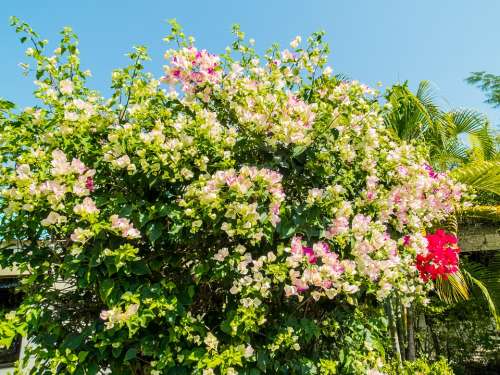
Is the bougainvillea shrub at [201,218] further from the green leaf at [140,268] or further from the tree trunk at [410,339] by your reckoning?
the tree trunk at [410,339]

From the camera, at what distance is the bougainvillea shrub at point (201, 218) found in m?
1.99

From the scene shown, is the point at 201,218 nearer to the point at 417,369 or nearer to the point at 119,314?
the point at 119,314

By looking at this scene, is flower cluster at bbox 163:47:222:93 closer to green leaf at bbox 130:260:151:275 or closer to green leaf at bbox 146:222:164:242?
green leaf at bbox 146:222:164:242

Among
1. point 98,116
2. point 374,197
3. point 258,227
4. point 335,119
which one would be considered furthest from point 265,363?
point 98,116

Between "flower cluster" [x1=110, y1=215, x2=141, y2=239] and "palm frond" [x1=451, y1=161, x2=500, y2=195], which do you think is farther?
A: "palm frond" [x1=451, y1=161, x2=500, y2=195]

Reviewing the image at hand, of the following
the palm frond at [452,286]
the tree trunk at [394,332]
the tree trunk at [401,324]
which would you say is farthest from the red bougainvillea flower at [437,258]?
the palm frond at [452,286]

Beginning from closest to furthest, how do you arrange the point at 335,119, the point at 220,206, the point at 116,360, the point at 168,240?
1. the point at 220,206
2. the point at 116,360
3. the point at 168,240
4. the point at 335,119

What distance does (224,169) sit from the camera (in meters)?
2.22

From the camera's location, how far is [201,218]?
79.5 inches

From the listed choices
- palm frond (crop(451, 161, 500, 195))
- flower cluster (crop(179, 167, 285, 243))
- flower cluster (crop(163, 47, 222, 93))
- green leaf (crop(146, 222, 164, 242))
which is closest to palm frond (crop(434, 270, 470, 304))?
palm frond (crop(451, 161, 500, 195))

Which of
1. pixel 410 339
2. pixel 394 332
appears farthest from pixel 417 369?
pixel 410 339

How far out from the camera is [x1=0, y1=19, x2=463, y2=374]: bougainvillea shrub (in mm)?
1987

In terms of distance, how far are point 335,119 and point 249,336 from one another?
1349 millimetres

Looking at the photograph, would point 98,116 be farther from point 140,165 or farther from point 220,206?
point 220,206
